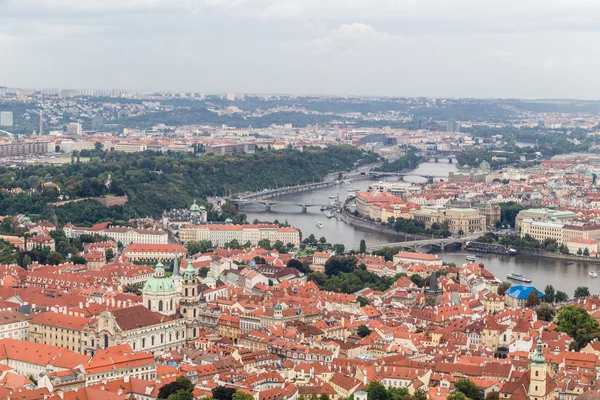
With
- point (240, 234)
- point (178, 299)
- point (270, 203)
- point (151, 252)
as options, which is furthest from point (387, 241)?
point (178, 299)

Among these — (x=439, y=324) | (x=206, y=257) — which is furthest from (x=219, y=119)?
(x=439, y=324)

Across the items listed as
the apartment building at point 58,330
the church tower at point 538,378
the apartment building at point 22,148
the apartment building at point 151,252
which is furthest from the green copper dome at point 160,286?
the apartment building at point 22,148

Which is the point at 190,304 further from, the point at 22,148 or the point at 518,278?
the point at 22,148

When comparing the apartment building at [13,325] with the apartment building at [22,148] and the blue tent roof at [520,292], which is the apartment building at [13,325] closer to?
the blue tent roof at [520,292]

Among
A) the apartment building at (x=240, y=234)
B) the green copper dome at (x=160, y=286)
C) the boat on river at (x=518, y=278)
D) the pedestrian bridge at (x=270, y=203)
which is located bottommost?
the pedestrian bridge at (x=270, y=203)

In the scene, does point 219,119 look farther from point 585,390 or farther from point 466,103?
point 585,390

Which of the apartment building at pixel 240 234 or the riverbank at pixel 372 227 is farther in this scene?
the riverbank at pixel 372 227

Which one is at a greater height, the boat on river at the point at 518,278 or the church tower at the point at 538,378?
the church tower at the point at 538,378
